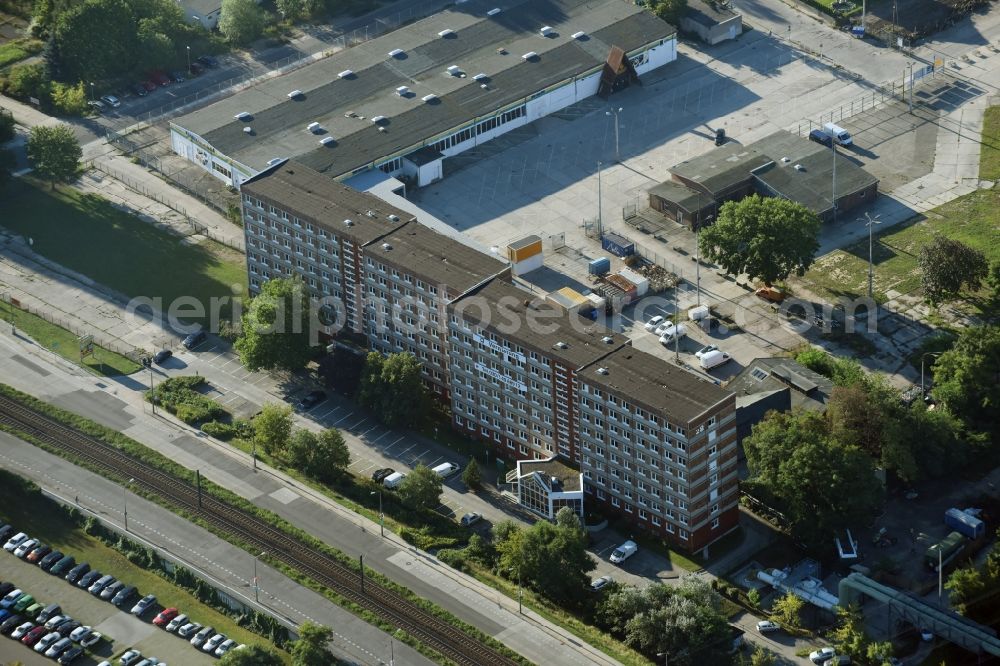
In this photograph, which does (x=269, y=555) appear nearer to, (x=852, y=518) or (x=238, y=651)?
(x=238, y=651)

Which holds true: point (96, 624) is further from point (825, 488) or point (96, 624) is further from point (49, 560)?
point (825, 488)

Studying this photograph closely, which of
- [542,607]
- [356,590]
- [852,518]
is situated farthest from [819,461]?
[356,590]

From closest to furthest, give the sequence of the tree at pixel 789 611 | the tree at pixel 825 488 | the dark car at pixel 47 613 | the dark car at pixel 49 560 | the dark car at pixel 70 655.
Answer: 1. the dark car at pixel 70 655
2. the tree at pixel 789 611
3. the dark car at pixel 47 613
4. the tree at pixel 825 488
5. the dark car at pixel 49 560

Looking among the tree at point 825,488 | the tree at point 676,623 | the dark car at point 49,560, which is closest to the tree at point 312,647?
the tree at point 676,623

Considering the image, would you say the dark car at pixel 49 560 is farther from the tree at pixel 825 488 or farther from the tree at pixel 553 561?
the tree at pixel 825 488

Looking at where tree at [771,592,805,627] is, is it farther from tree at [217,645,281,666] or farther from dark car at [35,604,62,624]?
dark car at [35,604,62,624]
